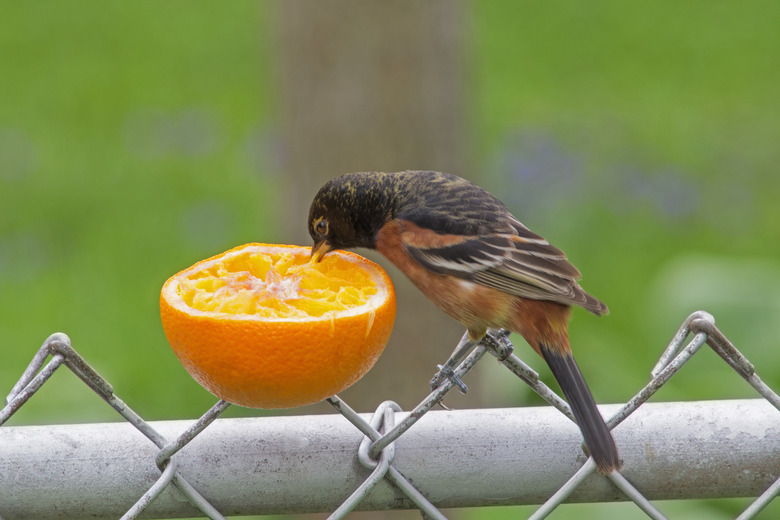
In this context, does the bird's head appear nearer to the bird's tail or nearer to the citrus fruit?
the citrus fruit

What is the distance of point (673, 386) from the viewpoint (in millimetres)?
4430

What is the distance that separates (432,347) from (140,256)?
2958mm

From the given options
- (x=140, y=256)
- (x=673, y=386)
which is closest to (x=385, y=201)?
(x=673, y=386)

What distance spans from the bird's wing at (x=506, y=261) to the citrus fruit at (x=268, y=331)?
634 mm

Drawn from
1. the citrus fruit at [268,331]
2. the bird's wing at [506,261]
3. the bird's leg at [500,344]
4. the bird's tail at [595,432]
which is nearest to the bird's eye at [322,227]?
the bird's wing at [506,261]

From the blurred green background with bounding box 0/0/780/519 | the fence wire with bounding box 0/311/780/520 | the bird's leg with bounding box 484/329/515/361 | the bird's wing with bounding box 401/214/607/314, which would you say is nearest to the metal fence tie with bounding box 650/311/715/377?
the fence wire with bounding box 0/311/780/520

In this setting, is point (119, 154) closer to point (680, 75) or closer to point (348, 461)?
point (680, 75)

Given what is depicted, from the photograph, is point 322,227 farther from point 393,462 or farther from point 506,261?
point 393,462

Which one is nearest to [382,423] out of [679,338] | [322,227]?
[679,338]

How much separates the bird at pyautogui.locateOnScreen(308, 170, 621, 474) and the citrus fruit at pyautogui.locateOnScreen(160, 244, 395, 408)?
311 millimetres

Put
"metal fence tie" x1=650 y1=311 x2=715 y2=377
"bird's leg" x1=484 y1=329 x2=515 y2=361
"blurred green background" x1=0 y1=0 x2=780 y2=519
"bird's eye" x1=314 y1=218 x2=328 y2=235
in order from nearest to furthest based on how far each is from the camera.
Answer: "metal fence tie" x1=650 y1=311 x2=715 y2=377 < "bird's leg" x1=484 y1=329 x2=515 y2=361 < "bird's eye" x1=314 y1=218 x2=328 y2=235 < "blurred green background" x1=0 y1=0 x2=780 y2=519

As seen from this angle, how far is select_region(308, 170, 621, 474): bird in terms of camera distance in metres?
2.58

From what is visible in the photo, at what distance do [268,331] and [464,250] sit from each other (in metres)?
1.05

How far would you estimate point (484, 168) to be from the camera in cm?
687
